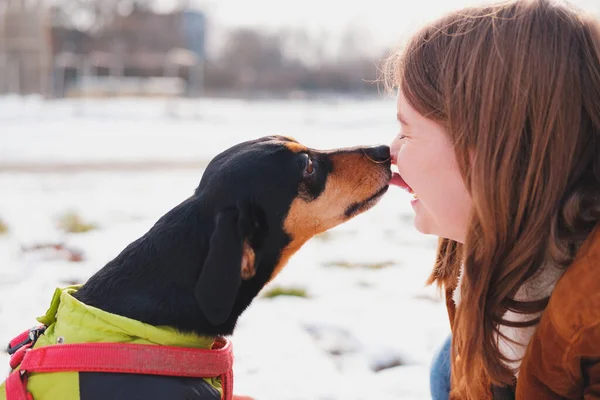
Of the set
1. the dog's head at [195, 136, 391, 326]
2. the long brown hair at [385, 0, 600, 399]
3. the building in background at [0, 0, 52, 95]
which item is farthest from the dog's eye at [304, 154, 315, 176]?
the building in background at [0, 0, 52, 95]

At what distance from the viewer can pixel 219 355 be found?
2.16 meters

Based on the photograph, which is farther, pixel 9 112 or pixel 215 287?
pixel 9 112

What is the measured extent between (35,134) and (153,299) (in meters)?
11.9

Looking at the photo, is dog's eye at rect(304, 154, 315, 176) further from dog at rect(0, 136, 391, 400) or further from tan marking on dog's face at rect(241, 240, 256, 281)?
tan marking on dog's face at rect(241, 240, 256, 281)

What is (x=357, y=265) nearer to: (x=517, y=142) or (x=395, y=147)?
(x=395, y=147)

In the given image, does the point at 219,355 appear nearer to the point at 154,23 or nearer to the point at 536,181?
the point at 536,181

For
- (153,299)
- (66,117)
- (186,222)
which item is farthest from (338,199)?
(66,117)

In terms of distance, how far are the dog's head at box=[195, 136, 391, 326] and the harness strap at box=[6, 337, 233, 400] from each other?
0.54ft

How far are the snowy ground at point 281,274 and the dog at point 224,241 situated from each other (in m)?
0.92

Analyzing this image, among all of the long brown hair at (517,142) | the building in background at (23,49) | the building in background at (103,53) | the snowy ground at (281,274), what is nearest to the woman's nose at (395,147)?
the long brown hair at (517,142)

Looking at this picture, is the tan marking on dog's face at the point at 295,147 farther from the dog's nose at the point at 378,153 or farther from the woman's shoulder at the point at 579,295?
the woman's shoulder at the point at 579,295

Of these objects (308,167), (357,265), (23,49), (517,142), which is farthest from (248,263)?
(23,49)

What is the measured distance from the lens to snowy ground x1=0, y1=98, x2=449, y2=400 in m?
3.29

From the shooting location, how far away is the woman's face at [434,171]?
211cm
